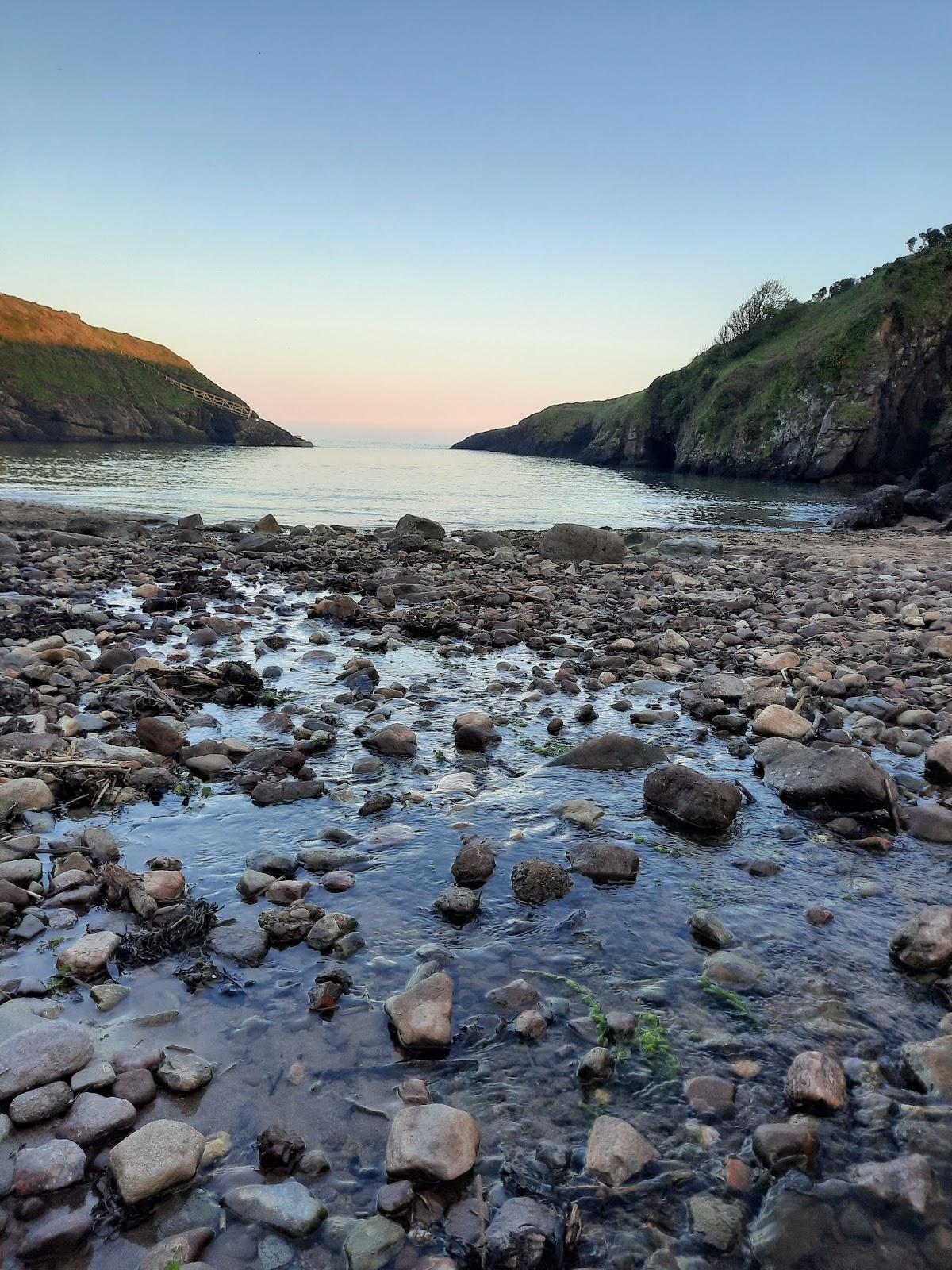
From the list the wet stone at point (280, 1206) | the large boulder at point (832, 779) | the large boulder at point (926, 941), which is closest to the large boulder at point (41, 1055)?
the wet stone at point (280, 1206)

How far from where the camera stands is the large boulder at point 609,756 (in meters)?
5.30

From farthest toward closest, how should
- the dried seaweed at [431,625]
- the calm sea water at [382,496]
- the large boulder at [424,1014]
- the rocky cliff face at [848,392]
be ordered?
the rocky cliff face at [848,392], the calm sea water at [382,496], the dried seaweed at [431,625], the large boulder at [424,1014]

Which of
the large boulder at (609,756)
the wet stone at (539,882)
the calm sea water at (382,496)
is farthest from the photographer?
the calm sea water at (382,496)

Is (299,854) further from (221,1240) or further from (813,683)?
(813,683)

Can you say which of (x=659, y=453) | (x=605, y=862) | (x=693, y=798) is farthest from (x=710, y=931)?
(x=659, y=453)

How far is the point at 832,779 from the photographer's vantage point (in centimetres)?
465

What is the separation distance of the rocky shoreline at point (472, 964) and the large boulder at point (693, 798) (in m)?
0.02

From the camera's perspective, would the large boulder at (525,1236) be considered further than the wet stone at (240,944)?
No

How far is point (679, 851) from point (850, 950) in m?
1.05

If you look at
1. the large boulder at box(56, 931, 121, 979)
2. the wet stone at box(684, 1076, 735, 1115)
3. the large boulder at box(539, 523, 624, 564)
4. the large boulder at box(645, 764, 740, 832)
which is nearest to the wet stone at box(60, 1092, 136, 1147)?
the large boulder at box(56, 931, 121, 979)

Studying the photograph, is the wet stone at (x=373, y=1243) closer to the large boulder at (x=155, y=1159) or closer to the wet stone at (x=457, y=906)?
the large boulder at (x=155, y=1159)

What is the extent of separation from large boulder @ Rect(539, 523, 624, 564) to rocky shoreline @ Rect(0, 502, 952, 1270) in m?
8.42

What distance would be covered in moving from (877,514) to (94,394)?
5215 inches

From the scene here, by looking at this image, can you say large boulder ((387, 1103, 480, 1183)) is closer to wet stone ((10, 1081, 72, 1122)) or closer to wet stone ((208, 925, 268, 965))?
wet stone ((10, 1081, 72, 1122))
